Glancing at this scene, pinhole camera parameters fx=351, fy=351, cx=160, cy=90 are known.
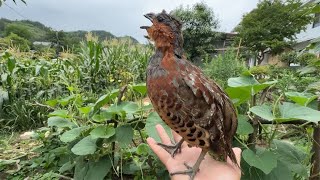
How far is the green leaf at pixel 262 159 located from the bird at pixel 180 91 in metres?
0.36

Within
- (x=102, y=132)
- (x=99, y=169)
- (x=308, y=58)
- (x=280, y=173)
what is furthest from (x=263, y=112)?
(x=308, y=58)

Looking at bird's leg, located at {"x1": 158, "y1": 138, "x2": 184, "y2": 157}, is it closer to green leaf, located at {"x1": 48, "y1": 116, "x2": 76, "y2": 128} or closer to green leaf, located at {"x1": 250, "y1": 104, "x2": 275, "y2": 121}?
green leaf, located at {"x1": 250, "y1": 104, "x2": 275, "y2": 121}

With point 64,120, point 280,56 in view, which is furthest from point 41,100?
point 280,56

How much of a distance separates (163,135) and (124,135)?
206 mm

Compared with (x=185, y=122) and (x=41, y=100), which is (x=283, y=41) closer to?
(x=41, y=100)

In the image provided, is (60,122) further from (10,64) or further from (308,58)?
(308,58)

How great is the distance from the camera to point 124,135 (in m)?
1.57

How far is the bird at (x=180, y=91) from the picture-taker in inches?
38.2

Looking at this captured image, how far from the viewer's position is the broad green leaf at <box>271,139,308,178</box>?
5.00ft

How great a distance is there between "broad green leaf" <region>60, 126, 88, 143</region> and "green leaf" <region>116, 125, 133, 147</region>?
18 centimetres

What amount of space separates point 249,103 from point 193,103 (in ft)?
2.38

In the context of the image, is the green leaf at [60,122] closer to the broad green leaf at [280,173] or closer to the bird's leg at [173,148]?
the bird's leg at [173,148]

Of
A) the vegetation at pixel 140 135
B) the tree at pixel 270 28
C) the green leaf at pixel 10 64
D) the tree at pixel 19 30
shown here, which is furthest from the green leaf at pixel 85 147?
the tree at pixel 19 30

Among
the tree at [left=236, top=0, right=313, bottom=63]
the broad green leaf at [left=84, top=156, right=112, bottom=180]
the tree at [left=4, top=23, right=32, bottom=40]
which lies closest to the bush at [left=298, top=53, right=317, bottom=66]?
the broad green leaf at [left=84, top=156, right=112, bottom=180]
